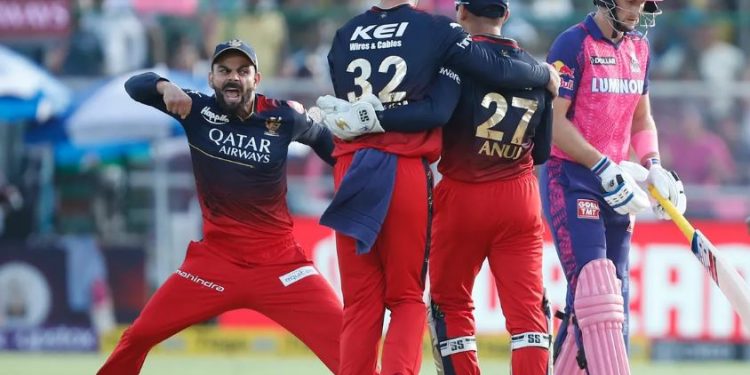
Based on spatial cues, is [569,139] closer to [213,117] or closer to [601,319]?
[601,319]

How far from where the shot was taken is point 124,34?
54.5 ft

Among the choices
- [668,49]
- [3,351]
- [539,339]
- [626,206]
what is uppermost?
[668,49]

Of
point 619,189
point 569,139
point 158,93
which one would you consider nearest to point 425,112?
point 569,139

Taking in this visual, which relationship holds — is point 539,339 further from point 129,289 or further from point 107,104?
point 107,104

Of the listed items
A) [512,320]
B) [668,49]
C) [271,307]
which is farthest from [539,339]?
[668,49]

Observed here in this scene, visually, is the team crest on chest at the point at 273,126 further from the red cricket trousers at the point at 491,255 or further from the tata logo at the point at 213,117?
the red cricket trousers at the point at 491,255

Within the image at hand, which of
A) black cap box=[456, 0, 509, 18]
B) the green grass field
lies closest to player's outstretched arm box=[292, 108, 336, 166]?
black cap box=[456, 0, 509, 18]

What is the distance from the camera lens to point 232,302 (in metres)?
7.66

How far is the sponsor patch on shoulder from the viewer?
7.66 metres

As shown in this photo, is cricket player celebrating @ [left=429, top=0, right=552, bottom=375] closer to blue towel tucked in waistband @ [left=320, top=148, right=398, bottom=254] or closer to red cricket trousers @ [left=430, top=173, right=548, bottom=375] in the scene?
red cricket trousers @ [left=430, top=173, right=548, bottom=375]

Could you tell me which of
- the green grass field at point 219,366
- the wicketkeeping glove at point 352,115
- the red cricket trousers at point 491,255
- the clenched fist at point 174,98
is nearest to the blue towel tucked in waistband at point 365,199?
the wicketkeeping glove at point 352,115

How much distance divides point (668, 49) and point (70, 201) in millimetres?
6951

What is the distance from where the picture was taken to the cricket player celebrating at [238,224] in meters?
7.53

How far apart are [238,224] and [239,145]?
1.39ft
